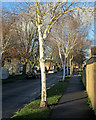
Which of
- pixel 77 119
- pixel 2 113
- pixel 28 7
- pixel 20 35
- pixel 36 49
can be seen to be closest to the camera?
pixel 77 119

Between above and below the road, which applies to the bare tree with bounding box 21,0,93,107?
above

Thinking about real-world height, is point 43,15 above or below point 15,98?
above

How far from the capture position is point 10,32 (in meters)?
26.0

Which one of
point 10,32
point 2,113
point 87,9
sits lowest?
point 2,113

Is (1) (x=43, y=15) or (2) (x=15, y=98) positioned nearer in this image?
(1) (x=43, y=15)

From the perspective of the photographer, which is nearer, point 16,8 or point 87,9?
point 87,9

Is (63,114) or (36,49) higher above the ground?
(36,49)

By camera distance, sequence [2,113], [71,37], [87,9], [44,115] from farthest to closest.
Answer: [71,37] < [87,9] < [2,113] < [44,115]

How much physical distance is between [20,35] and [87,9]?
27.6 m

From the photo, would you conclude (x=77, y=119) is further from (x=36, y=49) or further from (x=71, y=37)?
(x=36, y=49)

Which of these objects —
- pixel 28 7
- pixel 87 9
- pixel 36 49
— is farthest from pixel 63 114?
pixel 36 49

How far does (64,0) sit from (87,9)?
121cm

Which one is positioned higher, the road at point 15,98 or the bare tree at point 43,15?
the bare tree at point 43,15

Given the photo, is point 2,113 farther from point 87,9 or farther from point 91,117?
point 87,9
